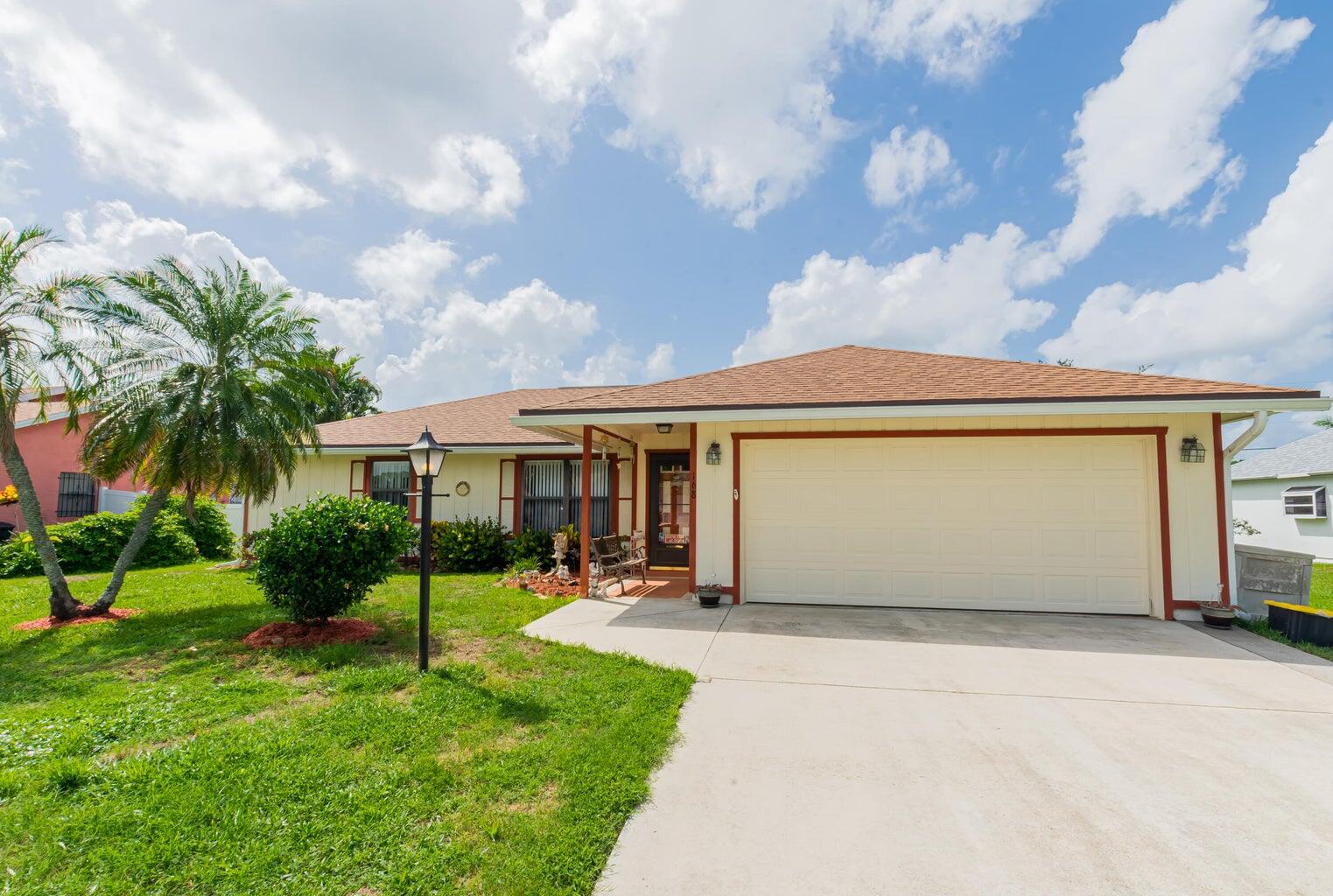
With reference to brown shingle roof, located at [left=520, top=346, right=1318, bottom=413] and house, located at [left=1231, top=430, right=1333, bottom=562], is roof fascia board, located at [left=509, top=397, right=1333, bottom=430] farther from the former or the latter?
house, located at [left=1231, top=430, right=1333, bottom=562]

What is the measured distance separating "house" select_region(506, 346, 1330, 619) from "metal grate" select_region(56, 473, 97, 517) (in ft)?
53.6

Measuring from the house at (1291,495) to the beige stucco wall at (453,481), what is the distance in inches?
678

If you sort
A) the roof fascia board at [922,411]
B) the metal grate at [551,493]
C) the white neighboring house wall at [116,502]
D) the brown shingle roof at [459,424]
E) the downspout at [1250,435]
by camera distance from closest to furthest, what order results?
the roof fascia board at [922,411] → the downspout at [1250,435] → the metal grate at [551,493] → the brown shingle roof at [459,424] → the white neighboring house wall at [116,502]

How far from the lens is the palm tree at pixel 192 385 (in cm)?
715

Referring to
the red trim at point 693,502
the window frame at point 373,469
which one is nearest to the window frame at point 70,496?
the window frame at point 373,469

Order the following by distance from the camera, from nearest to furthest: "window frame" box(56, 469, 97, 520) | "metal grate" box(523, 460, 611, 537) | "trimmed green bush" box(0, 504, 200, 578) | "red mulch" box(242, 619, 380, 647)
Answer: "red mulch" box(242, 619, 380, 647)
"trimmed green bush" box(0, 504, 200, 578)
"metal grate" box(523, 460, 611, 537)
"window frame" box(56, 469, 97, 520)

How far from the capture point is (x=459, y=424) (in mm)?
12797

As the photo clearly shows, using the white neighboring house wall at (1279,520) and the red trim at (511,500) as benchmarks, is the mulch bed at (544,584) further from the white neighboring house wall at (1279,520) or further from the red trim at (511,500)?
the white neighboring house wall at (1279,520)

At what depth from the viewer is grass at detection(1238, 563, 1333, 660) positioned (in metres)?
5.50

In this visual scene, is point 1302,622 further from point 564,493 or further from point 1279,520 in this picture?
point 1279,520

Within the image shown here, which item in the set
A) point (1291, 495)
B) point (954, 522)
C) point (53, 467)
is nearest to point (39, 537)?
point (954, 522)

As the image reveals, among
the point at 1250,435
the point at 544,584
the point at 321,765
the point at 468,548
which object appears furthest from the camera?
the point at 468,548

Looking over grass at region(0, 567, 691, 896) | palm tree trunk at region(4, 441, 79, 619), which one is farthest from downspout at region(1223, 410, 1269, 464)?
palm tree trunk at region(4, 441, 79, 619)

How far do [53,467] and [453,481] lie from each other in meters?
12.1
